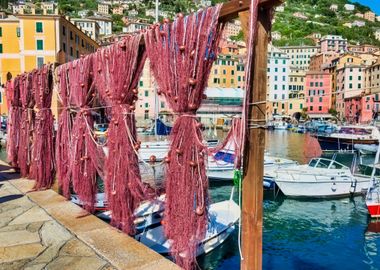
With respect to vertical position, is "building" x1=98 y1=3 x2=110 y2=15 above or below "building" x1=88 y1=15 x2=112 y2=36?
above

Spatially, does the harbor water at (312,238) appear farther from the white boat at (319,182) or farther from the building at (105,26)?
the building at (105,26)

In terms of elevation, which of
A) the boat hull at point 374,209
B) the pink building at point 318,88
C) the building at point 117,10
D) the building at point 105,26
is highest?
the building at point 117,10

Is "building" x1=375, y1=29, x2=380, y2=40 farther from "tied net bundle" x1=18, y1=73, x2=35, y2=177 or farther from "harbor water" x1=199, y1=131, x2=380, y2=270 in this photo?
"tied net bundle" x1=18, y1=73, x2=35, y2=177

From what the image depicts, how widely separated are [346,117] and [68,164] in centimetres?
6906

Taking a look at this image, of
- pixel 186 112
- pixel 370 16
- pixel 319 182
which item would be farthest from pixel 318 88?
pixel 370 16

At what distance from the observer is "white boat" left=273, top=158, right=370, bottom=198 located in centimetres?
1553

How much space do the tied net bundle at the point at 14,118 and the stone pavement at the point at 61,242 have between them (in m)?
2.90

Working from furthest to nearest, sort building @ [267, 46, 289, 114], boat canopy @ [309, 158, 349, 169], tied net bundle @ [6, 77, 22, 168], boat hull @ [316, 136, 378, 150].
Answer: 1. building @ [267, 46, 289, 114]
2. boat hull @ [316, 136, 378, 150]
3. boat canopy @ [309, 158, 349, 169]
4. tied net bundle @ [6, 77, 22, 168]

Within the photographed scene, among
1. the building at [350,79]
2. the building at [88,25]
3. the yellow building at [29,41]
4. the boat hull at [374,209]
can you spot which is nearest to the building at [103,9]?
the building at [88,25]

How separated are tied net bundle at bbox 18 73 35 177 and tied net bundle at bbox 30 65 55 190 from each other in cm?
68

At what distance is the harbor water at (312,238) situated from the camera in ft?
30.1

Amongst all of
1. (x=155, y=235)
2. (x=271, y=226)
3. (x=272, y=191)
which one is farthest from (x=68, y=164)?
(x=272, y=191)

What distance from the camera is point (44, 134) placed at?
20.6 feet

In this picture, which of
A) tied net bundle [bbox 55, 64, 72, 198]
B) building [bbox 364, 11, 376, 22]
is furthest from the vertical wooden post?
building [bbox 364, 11, 376, 22]
